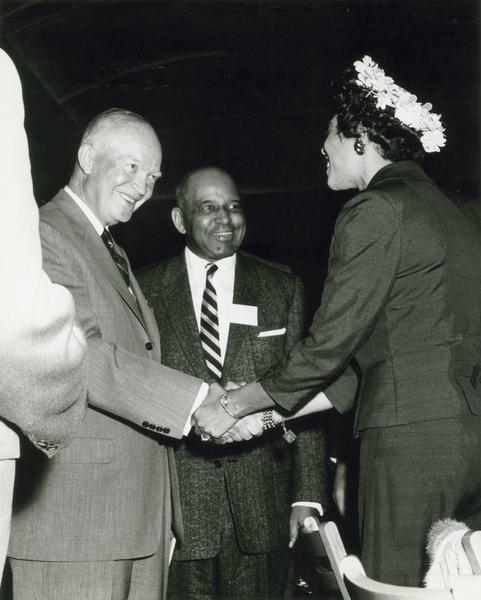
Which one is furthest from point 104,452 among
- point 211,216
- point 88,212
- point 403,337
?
point 211,216

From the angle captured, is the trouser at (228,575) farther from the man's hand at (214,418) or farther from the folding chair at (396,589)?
the folding chair at (396,589)

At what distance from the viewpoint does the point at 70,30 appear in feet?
18.6

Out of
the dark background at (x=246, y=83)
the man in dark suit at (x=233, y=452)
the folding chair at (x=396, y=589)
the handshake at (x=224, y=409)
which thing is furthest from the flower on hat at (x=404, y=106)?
the dark background at (x=246, y=83)

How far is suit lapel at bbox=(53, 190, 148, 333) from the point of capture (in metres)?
2.41

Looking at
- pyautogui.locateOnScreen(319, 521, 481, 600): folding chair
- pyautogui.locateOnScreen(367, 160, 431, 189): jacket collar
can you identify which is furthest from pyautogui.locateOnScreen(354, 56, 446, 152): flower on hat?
pyautogui.locateOnScreen(319, 521, 481, 600): folding chair

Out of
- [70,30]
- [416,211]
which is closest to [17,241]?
[416,211]

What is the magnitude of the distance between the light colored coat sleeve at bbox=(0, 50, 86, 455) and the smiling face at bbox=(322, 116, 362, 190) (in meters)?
1.66

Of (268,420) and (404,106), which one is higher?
(404,106)

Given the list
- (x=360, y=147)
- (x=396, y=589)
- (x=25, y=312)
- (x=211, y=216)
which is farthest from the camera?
(x=211, y=216)

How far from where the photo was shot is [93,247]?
2.44 m

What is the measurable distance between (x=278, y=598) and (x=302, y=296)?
4.62 ft

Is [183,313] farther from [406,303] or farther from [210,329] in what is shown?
[406,303]

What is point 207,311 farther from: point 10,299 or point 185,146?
point 185,146

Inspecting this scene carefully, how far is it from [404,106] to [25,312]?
187 cm
